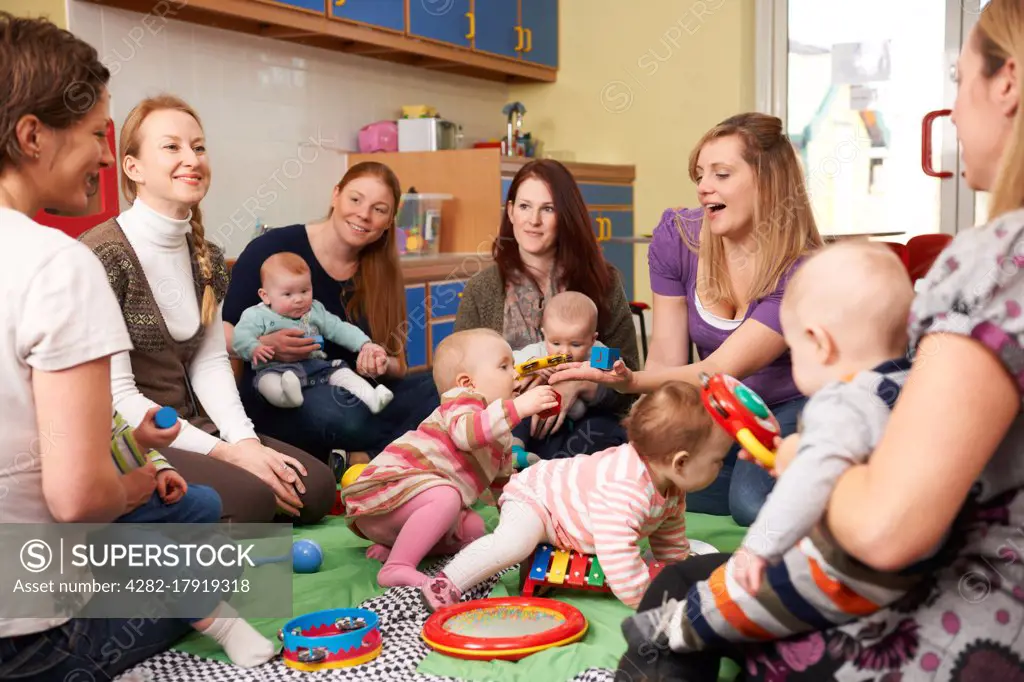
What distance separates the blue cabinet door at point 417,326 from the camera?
432 cm

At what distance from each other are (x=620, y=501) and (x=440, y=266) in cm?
279

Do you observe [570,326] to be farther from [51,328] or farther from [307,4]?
[307,4]

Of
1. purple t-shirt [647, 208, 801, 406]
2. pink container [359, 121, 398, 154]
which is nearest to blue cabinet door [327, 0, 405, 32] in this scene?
pink container [359, 121, 398, 154]

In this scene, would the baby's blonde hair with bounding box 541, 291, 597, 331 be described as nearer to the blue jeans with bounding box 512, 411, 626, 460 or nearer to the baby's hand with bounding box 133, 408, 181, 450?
the blue jeans with bounding box 512, 411, 626, 460

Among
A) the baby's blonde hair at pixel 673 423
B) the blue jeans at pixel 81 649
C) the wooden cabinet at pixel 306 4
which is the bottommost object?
the blue jeans at pixel 81 649

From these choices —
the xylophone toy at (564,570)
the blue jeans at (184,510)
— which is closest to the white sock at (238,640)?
the blue jeans at (184,510)

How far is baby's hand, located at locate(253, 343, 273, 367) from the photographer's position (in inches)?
110

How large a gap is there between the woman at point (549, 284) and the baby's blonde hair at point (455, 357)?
0.56 m

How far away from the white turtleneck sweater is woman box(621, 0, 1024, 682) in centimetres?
142

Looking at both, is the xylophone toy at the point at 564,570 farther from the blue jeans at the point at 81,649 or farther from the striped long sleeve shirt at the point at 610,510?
the blue jeans at the point at 81,649

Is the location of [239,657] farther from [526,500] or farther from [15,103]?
[15,103]

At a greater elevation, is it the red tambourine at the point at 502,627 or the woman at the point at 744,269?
the woman at the point at 744,269

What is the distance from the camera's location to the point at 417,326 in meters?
4.39

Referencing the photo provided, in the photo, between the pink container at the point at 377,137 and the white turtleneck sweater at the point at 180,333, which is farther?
the pink container at the point at 377,137
